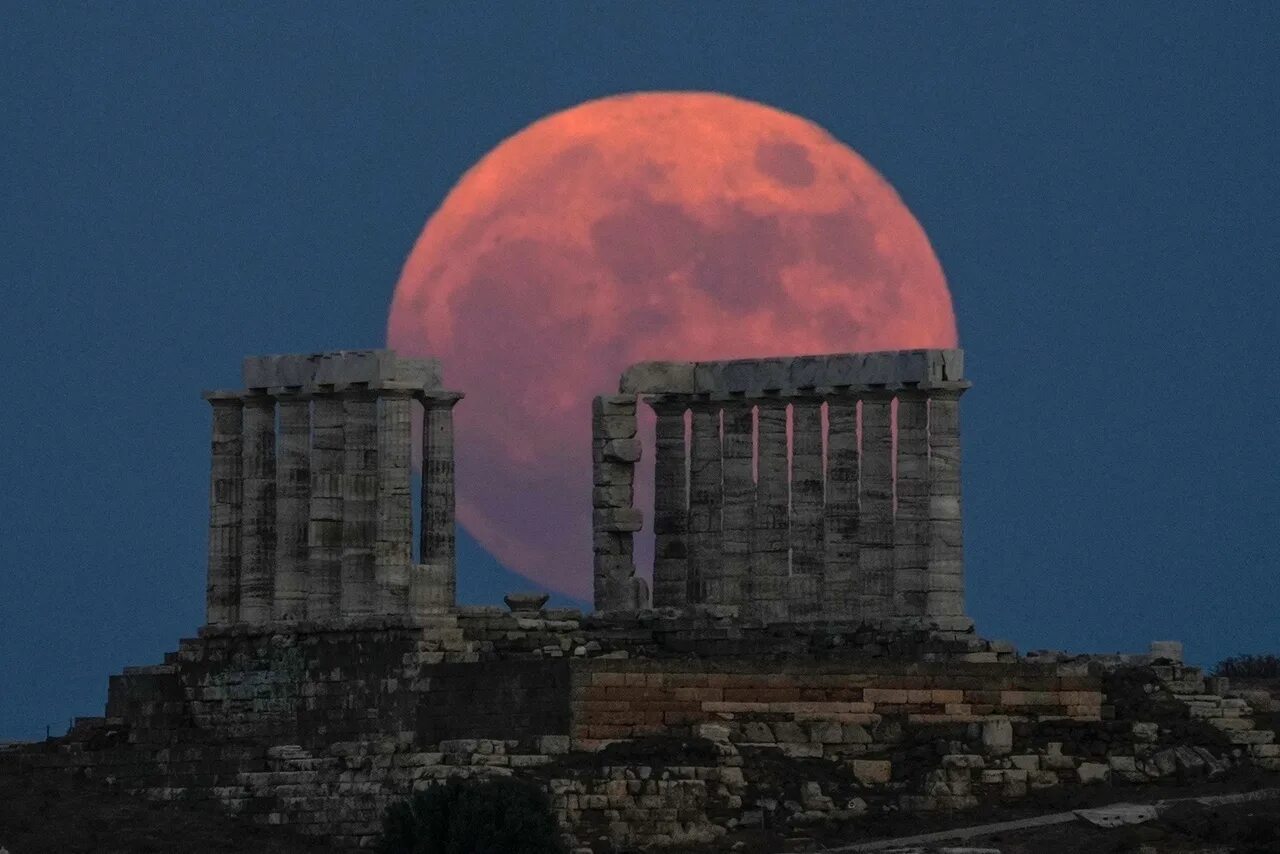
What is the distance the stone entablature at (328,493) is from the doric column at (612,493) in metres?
5.18

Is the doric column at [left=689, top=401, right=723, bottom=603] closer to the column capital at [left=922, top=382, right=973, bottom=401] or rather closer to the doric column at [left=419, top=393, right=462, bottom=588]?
the column capital at [left=922, top=382, right=973, bottom=401]

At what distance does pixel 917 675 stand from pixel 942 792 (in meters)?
4.30

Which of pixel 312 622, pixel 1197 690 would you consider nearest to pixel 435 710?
pixel 312 622

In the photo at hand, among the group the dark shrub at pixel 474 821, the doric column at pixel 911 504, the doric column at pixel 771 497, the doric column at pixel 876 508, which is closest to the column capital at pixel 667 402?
the doric column at pixel 771 497

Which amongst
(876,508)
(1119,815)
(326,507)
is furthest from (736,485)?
(1119,815)

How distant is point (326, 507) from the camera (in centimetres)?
9906

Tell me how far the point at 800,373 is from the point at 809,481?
237 cm

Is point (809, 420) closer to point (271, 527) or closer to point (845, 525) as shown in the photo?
point (845, 525)

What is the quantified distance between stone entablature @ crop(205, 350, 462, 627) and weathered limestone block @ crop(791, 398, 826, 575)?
8881 mm

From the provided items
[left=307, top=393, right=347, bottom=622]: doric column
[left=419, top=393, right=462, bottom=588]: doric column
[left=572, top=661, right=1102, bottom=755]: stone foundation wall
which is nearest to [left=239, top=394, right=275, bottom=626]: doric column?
[left=307, top=393, right=347, bottom=622]: doric column

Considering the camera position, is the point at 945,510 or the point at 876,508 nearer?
the point at 945,510

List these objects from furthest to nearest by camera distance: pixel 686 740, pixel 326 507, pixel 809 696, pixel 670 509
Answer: pixel 670 509, pixel 326 507, pixel 809 696, pixel 686 740

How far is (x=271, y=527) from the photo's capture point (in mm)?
101438

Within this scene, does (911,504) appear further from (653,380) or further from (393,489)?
(393,489)
